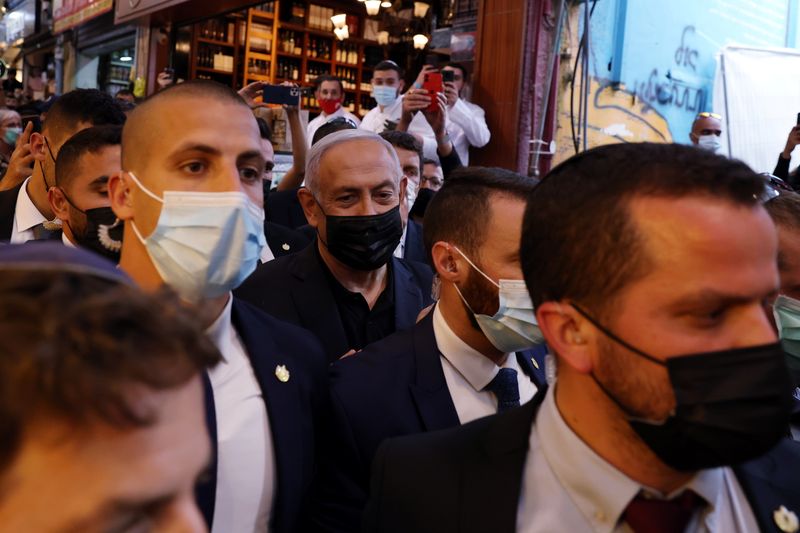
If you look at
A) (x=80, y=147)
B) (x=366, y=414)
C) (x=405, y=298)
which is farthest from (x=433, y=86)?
(x=366, y=414)

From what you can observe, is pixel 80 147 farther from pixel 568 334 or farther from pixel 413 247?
pixel 568 334

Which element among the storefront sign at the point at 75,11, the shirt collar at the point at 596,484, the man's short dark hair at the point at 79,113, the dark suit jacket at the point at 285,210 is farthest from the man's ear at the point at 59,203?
the storefront sign at the point at 75,11

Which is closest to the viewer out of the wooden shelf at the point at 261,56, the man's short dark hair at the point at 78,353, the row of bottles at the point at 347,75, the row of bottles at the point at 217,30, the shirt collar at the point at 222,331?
the man's short dark hair at the point at 78,353

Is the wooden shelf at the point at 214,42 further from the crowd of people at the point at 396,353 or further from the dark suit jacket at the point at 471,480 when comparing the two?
the dark suit jacket at the point at 471,480

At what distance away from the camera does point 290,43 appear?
1142cm

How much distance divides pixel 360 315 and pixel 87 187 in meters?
1.12

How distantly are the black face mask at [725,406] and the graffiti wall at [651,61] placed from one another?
15.3ft

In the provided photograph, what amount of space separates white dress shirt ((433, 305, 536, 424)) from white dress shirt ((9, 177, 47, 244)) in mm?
2071

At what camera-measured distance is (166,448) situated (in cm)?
77

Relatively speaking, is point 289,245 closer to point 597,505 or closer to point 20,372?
point 597,505

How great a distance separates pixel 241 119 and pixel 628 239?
46.2 inches

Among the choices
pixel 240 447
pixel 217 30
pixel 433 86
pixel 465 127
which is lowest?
pixel 240 447

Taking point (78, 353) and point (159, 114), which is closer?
point (78, 353)

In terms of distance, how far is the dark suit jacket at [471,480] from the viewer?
141 centimetres
